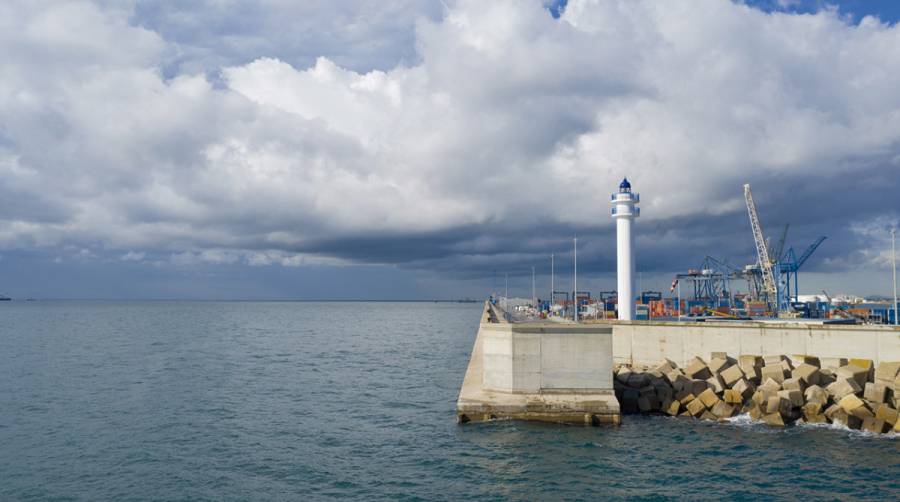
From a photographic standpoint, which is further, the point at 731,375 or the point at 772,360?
the point at 772,360

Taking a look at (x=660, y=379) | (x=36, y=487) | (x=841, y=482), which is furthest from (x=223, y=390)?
(x=841, y=482)

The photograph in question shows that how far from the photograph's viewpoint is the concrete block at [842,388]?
2881 centimetres

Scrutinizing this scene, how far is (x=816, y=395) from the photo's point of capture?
95.0 ft

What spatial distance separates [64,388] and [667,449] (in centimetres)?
3818

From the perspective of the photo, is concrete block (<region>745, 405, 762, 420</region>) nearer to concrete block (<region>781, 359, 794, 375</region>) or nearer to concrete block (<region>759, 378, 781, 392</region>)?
concrete block (<region>759, 378, 781, 392</region>)

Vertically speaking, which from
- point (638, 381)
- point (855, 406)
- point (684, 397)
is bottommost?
point (684, 397)

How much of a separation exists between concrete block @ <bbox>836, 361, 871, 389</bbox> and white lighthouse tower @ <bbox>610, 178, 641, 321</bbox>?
619 inches

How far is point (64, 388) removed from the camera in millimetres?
41719

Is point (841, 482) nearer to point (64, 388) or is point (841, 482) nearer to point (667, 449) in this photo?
point (667, 449)

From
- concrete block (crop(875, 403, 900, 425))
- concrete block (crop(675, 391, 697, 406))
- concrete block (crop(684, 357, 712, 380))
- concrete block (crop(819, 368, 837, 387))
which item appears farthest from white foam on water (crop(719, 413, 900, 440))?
concrete block (crop(684, 357, 712, 380))

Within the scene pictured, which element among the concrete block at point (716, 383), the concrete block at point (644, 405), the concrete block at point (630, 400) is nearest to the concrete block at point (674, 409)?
the concrete block at point (644, 405)

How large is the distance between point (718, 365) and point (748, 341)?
2.83m

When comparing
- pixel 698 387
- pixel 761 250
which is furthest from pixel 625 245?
pixel 761 250

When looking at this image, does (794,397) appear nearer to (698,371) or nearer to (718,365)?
(718,365)
